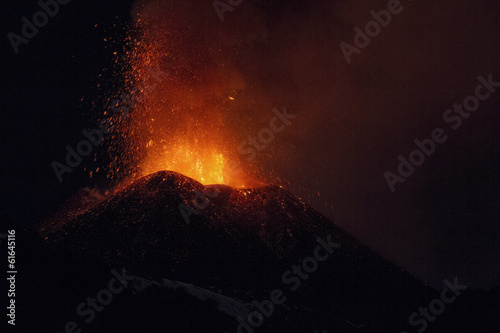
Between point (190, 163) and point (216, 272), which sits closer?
point (216, 272)

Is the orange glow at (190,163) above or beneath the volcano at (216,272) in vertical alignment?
beneath

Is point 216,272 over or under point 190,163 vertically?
over

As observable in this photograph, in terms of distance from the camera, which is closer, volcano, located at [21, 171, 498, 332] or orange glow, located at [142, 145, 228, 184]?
volcano, located at [21, 171, 498, 332]

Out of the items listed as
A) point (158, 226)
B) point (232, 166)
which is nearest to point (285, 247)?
point (158, 226)

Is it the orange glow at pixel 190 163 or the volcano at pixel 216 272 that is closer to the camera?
the volcano at pixel 216 272

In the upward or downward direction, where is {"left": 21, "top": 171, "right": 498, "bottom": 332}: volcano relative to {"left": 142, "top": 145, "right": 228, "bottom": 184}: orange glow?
upward

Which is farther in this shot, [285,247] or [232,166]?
[232,166]

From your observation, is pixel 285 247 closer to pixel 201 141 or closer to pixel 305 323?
pixel 305 323

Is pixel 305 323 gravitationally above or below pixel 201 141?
above
